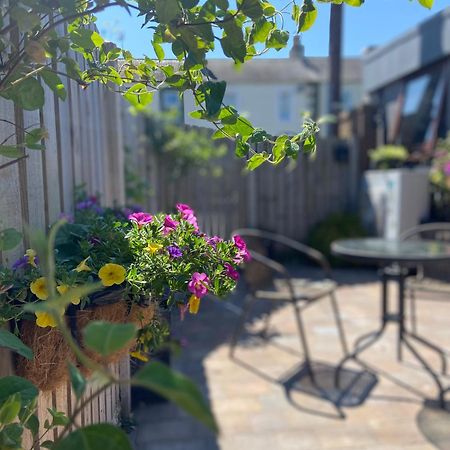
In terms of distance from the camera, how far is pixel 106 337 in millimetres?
480

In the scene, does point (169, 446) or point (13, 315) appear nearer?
point (13, 315)

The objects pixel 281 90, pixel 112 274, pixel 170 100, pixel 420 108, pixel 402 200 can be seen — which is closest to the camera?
pixel 112 274

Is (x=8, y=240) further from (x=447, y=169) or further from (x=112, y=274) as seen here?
(x=447, y=169)

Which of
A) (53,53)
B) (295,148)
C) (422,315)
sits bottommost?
(422,315)

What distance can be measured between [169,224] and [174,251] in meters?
0.09

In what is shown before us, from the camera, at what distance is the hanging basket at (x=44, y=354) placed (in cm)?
94

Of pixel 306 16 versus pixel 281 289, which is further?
pixel 281 289

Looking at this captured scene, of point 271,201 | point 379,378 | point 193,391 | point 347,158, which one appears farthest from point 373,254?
point 347,158

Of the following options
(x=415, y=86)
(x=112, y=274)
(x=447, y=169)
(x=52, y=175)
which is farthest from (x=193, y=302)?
(x=415, y=86)

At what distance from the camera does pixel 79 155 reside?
173 cm

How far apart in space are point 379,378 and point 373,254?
2.33 feet

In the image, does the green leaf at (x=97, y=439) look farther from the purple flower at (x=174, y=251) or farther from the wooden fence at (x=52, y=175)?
Result: the purple flower at (x=174, y=251)

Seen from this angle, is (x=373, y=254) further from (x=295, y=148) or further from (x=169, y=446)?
(x=295, y=148)

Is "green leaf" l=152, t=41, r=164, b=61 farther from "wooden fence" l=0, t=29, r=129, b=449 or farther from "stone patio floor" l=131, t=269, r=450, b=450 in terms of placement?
"stone patio floor" l=131, t=269, r=450, b=450
